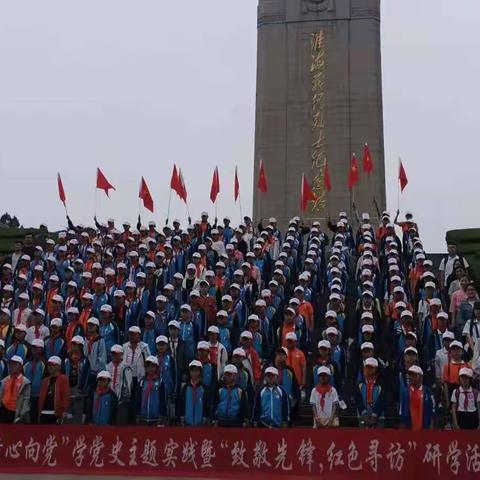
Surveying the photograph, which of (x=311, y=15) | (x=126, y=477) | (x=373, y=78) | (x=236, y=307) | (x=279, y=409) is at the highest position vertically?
(x=311, y=15)

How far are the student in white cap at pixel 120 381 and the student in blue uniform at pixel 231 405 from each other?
131 centimetres

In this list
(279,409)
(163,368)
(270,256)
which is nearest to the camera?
(279,409)

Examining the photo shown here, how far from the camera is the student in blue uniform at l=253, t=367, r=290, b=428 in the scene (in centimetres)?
911

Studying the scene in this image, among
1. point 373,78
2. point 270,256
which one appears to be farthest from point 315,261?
point 373,78

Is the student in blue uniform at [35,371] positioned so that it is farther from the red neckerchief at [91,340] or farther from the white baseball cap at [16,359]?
the red neckerchief at [91,340]

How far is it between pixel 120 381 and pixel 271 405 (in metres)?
2.07

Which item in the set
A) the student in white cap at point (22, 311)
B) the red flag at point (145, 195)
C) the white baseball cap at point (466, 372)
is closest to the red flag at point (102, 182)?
the red flag at point (145, 195)

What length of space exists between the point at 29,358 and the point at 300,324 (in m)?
3.82

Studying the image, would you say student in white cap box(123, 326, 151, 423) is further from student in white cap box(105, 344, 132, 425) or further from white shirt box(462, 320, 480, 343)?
white shirt box(462, 320, 480, 343)

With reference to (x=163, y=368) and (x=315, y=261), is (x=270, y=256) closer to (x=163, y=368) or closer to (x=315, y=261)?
(x=315, y=261)

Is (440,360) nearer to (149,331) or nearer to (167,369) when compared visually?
(167,369)

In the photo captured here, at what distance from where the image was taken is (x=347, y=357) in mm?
11008

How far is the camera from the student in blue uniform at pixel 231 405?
917 centimetres

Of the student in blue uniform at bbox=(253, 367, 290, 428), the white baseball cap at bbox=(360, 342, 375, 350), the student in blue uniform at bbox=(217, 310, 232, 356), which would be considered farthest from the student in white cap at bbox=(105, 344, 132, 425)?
the white baseball cap at bbox=(360, 342, 375, 350)
